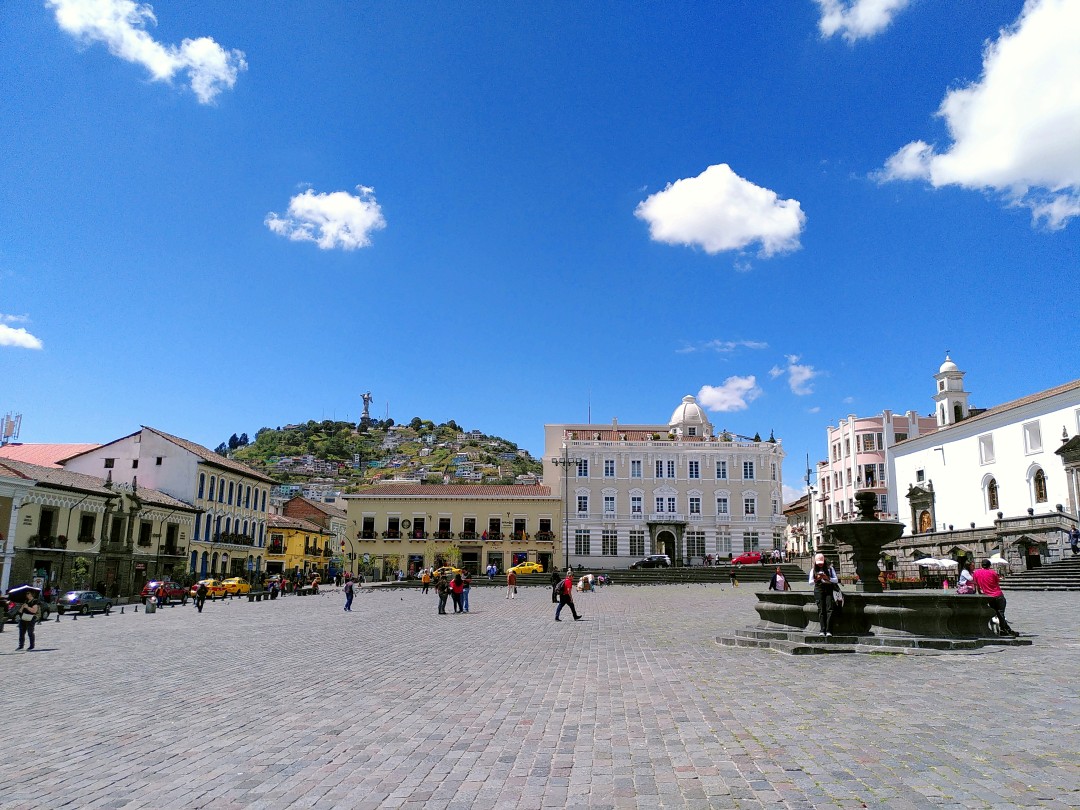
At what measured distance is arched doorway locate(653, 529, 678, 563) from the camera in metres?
64.1

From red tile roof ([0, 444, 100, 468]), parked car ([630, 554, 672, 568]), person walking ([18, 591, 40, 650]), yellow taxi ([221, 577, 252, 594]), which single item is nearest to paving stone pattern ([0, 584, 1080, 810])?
person walking ([18, 591, 40, 650])

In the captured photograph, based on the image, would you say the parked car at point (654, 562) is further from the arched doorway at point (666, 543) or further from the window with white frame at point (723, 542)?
the window with white frame at point (723, 542)

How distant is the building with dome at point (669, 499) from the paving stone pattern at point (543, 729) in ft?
162

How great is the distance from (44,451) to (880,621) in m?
58.4

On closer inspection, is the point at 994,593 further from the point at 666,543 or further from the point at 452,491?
the point at 452,491

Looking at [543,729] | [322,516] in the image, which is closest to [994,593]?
[543,729]

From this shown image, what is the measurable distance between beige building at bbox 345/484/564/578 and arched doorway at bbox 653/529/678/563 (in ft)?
28.2

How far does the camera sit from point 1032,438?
142ft

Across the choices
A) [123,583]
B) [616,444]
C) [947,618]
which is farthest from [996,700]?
[616,444]

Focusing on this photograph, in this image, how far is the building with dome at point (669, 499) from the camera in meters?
64.2

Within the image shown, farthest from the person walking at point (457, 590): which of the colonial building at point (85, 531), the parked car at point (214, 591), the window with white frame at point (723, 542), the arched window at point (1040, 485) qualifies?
the window with white frame at point (723, 542)

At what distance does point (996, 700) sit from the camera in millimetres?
8539

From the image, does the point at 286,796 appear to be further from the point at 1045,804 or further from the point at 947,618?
the point at 947,618

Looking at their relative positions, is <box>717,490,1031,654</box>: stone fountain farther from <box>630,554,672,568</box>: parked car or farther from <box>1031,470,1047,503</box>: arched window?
→ <box>630,554,672,568</box>: parked car
